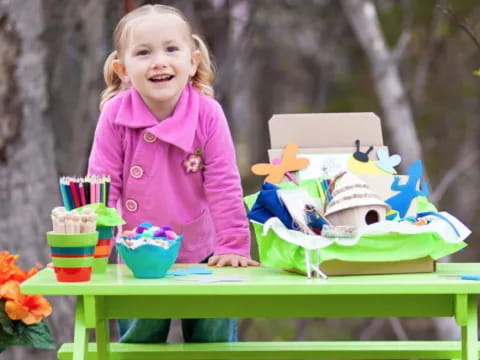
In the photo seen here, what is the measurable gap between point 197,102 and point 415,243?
84cm

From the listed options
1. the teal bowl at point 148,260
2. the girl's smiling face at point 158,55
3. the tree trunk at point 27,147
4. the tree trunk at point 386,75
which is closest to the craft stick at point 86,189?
the teal bowl at point 148,260

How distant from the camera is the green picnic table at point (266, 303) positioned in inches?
99.5

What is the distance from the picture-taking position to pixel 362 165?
117 inches

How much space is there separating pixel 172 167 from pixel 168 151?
5 cm

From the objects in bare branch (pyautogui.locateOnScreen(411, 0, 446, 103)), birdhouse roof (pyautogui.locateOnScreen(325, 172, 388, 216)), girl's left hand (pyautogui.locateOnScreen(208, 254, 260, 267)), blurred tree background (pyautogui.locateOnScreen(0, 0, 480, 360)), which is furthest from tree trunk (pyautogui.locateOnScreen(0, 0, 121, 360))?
bare branch (pyautogui.locateOnScreen(411, 0, 446, 103))

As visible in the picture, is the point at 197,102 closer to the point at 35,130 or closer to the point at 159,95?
the point at 159,95

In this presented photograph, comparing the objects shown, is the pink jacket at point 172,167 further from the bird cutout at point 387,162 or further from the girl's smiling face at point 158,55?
the bird cutout at point 387,162

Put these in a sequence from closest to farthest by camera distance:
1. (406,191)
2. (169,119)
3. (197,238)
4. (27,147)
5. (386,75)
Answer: (406,191) < (169,119) < (197,238) < (27,147) < (386,75)

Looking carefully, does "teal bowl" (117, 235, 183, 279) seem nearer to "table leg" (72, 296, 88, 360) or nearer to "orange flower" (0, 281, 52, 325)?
"table leg" (72, 296, 88, 360)

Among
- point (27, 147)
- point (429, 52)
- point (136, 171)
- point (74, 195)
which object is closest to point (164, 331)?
point (136, 171)

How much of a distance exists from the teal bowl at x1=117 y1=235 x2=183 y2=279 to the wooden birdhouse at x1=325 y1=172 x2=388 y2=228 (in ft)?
1.46

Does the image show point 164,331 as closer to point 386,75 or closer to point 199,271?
point 199,271

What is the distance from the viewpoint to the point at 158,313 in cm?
280

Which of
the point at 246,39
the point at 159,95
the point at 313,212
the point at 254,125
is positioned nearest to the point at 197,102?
the point at 159,95
